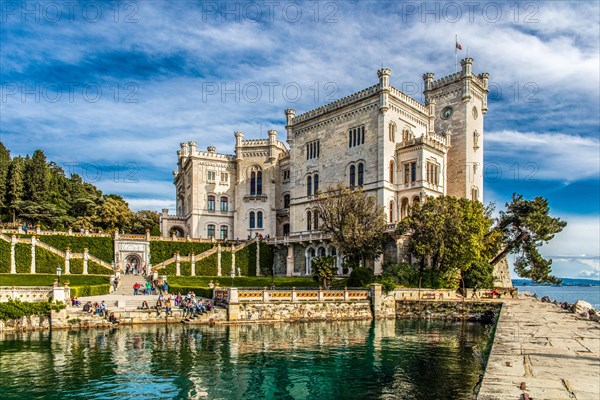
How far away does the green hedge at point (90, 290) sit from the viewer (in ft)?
112

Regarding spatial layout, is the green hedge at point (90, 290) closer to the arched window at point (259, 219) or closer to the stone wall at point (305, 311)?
the stone wall at point (305, 311)

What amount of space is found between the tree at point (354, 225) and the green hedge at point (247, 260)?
16.3 meters

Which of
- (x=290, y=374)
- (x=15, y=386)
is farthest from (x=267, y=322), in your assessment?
(x=15, y=386)

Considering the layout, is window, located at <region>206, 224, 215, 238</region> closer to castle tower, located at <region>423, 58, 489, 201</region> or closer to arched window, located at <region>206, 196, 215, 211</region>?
arched window, located at <region>206, 196, 215, 211</region>

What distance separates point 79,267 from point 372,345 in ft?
111

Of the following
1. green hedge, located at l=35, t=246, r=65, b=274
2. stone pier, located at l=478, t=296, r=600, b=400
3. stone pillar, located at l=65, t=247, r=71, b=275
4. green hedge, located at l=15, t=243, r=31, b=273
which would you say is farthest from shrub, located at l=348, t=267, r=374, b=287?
green hedge, located at l=15, t=243, r=31, b=273

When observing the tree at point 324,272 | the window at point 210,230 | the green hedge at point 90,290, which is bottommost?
the green hedge at point 90,290

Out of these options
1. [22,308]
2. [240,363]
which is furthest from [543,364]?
[22,308]

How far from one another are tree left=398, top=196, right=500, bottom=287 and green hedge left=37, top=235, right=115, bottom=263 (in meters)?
30.2

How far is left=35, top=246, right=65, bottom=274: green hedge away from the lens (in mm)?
46062

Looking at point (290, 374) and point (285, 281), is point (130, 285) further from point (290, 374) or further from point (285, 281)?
point (290, 374)

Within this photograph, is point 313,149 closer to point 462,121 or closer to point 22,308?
point 462,121

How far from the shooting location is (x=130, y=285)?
1741 inches

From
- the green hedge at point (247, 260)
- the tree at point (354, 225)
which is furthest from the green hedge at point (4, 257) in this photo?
the tree at point (354, 225)
